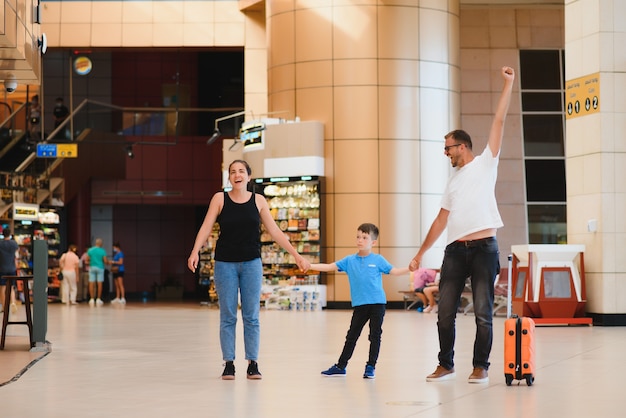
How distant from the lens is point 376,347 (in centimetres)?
917

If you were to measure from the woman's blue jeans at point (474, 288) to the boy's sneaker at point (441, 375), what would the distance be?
4 cm

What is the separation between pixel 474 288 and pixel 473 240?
38cm

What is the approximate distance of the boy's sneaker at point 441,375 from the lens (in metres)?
8.75

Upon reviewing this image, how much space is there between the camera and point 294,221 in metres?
26.1

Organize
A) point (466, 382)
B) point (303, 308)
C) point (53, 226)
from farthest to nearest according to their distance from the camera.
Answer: point (53, 226)
point (303, 308)
point (466, 382)

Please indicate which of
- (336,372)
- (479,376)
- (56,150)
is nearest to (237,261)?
(336,372)

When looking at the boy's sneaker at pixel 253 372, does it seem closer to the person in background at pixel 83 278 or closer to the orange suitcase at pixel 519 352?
the orange suitcase at pixel 519 352

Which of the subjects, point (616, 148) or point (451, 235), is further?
point (616, 148)

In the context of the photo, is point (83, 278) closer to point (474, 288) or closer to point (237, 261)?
point (237, 261)

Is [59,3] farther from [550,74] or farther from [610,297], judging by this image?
[610,297]

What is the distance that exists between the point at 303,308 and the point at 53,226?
12369 millimetres

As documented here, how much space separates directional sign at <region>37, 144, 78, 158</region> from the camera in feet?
97.7

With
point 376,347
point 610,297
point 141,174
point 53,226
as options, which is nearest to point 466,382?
point 376,347

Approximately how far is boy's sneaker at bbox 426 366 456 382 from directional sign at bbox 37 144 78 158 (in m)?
22.3
